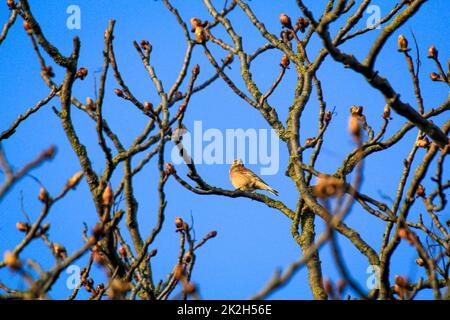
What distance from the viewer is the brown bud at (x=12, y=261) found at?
10.8 feet

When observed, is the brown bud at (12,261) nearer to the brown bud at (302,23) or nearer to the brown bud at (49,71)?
the brown bud at (49,71)

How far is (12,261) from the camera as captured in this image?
3.29 meters

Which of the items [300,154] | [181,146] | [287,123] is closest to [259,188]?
[287,123]

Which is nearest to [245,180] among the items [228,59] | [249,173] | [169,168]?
[249,173]

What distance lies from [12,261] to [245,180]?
10.3 meters

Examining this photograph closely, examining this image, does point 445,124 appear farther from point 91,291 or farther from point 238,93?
point 91,291

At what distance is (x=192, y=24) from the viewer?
21.2 feet

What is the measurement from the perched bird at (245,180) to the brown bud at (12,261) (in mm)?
9622

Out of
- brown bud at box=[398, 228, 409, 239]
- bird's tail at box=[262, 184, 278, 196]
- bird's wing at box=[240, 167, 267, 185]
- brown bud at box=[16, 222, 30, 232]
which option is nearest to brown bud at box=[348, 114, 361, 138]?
brown bud at box=[398, 228, 409, 239]

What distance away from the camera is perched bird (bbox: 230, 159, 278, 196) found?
43.3 feet

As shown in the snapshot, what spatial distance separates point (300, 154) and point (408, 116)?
7.02 feet

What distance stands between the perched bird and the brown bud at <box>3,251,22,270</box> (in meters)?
9.62
